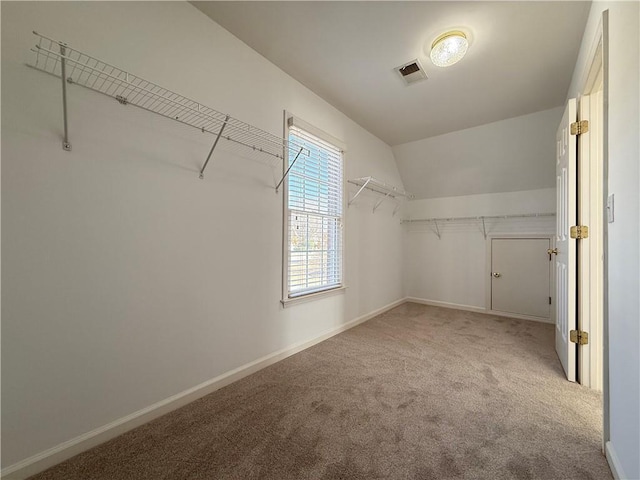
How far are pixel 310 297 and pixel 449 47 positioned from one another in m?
2.35

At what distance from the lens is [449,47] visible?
1.89 m

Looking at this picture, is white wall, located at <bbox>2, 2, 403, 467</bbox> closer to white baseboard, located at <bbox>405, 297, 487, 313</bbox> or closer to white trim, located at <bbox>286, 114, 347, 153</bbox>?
white trim, located at <bbox>286, 114, 347, 153</bbox>

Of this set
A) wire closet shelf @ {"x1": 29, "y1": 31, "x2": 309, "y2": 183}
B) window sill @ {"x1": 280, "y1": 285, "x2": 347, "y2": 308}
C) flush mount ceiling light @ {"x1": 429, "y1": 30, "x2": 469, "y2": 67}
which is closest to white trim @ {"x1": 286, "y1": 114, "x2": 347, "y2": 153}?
wire closet shelf @ {"x1": 29, "y1": 31, "x2": 309, "y2": 183}

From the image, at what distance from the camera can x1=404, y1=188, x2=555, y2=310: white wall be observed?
3.62m

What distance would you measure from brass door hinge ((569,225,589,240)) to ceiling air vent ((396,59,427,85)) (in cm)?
174

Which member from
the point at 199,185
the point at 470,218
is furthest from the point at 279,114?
the point at 470,218

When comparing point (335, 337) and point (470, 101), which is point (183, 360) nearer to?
point (335, 337)

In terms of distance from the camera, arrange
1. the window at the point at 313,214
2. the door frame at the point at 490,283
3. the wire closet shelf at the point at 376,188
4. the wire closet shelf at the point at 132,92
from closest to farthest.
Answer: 1. the wire closet shelf at the point at 132,92
2. the window at the point at 313,214
3. the wire closet shelf at the point at 376,188
4. the door frame at the point at 490,283

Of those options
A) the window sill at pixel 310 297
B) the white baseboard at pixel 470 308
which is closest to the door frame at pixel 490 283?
the white baseboard at pixel 470 308

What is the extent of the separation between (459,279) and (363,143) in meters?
2.63

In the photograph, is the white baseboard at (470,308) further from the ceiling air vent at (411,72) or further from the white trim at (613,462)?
the ceiling air vent at (411,72)

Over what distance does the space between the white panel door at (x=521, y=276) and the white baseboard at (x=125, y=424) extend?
3267mm

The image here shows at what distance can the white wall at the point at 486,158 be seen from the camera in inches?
124

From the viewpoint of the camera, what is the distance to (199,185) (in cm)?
175
